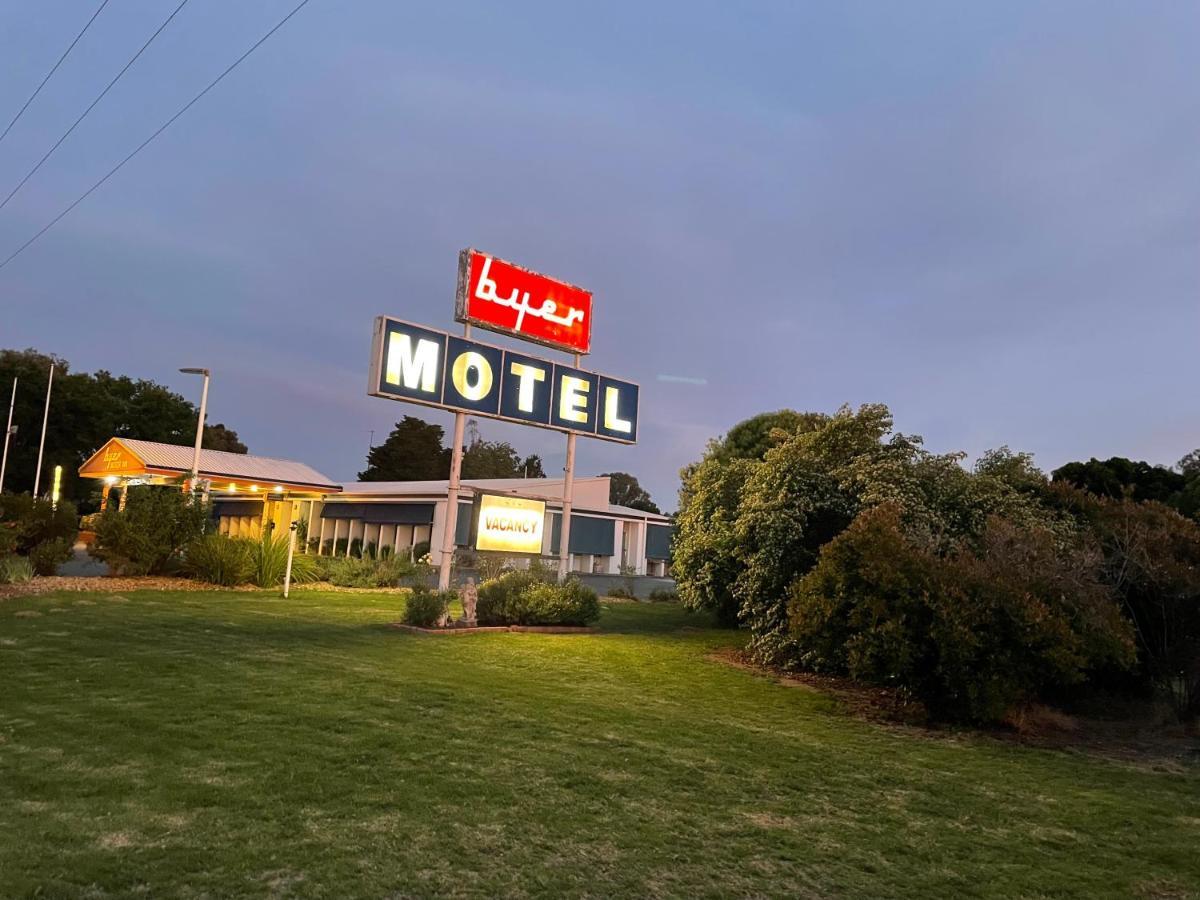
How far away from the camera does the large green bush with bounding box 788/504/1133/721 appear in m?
8.05

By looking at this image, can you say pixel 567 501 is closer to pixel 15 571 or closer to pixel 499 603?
pixel 499 603

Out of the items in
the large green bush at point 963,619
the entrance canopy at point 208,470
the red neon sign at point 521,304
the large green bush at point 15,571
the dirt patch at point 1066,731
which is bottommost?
the dirt patch at point 1066,731

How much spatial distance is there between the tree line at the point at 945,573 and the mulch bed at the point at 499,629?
215 cm

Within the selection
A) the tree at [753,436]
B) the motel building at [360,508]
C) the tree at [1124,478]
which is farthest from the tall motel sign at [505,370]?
the tree at [1124,478]

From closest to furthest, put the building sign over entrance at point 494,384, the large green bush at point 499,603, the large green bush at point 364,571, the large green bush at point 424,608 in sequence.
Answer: the large green bush at point 424,608, the building sign over entrance at point 494,384, the large green bush at point 499,603, the large green bush at point 364,571

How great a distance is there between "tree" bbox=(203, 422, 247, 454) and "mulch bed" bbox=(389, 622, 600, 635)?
54.4 m

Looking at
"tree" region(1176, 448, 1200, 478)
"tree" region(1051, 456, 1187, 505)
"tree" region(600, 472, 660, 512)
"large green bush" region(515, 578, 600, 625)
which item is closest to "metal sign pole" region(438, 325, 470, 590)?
"large green bush" region(515, 578, 600, 625)

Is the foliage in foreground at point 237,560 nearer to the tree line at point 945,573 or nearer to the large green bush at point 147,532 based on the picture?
the large green bush at point 147,532

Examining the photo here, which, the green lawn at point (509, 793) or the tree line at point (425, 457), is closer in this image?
the green lawn at point (509, 793)

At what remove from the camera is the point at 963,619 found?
319 inches

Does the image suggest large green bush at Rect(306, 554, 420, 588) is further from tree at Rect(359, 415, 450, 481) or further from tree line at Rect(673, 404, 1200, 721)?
tree at Rect(359, 415, 450, 481)

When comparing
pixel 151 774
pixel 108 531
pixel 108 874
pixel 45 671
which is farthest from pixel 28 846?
pixel 108 531

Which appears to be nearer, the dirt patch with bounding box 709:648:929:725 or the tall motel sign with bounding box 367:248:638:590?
the dirt patch with bounding box 709:648:929:725

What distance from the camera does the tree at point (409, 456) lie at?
70375 mm
